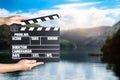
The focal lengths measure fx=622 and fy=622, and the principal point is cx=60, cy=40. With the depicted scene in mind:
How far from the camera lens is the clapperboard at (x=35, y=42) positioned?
8.97m

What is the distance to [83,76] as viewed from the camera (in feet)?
30.6

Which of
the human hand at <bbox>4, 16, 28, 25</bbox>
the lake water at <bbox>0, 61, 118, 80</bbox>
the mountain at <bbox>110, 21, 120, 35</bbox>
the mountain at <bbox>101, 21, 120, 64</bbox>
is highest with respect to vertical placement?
the human hand at <bbox>4, 16, 28, 25</bbox>

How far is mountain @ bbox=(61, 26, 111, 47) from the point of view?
30.4 feet

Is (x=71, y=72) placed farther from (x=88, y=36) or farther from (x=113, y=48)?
(x=113, y=48)

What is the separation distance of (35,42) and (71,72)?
86 cm

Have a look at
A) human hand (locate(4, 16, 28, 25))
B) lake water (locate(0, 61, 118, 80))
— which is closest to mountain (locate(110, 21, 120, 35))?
lake water (locate(0, 61, 118, 80))

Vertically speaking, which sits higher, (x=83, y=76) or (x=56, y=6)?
(x=56, y=6)

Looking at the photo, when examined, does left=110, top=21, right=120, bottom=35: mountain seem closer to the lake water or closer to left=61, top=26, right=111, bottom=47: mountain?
left=61, top=26, right=111, bottom=47: mountain

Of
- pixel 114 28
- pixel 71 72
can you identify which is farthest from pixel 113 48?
pixel 71 72

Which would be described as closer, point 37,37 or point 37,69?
point 37,37

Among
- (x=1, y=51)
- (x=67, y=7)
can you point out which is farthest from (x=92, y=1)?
(x=1, y=51)

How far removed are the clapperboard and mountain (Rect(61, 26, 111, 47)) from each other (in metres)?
0.26

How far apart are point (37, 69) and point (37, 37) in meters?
0.94

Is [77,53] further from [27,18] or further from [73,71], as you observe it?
[27,18]
